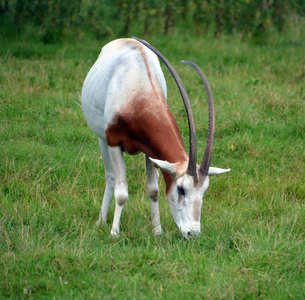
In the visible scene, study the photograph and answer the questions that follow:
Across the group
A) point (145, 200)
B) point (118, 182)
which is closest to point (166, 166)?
point (118, 182)

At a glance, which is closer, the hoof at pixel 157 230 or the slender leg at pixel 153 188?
the hoof at pixel 157 230

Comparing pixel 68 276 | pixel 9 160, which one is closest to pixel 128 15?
pixel 9 160

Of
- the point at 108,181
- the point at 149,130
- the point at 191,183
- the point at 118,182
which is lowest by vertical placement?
the point at 108,181

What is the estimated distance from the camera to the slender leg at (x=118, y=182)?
372 cm

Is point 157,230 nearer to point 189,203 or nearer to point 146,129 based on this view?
point 189,203

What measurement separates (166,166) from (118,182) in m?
0.65

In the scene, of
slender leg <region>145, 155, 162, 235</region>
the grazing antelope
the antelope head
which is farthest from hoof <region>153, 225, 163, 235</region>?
the antelope head

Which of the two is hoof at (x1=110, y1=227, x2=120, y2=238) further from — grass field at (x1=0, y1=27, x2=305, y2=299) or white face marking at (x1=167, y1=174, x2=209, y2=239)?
white face marking at (x1=167, y1=174, x2=209, y2=239)

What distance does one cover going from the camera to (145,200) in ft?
14.4

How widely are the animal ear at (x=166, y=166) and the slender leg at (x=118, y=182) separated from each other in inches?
20.2

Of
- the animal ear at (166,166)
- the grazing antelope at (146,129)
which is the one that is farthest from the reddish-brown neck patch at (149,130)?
the animal ear at (166,166)

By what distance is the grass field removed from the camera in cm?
302

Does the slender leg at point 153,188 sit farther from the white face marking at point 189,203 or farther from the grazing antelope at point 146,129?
the white face marking at point 189,203

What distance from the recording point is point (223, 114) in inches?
239
